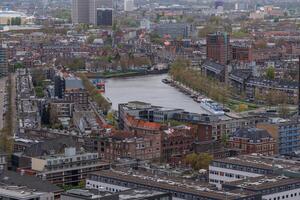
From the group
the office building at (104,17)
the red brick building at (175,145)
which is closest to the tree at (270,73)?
the red brick building at (175,145)

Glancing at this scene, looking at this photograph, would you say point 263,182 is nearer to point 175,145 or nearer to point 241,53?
point 175,145

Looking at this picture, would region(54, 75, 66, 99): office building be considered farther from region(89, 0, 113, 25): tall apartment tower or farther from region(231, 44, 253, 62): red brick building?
region(89, 0, 113, 25): tall apartment tower

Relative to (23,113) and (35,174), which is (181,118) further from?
(35,174)

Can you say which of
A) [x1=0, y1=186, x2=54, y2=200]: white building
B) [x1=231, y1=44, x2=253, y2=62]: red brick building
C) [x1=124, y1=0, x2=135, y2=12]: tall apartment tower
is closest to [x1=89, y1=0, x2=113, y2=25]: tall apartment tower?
[x1=124, y1=0, x2=135, y2=12]: tall apartment tower

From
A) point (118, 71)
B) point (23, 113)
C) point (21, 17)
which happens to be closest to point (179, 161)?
point (23, 113)

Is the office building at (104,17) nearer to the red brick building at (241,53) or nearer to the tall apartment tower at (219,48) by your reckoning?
the red brick building at (241,53)
